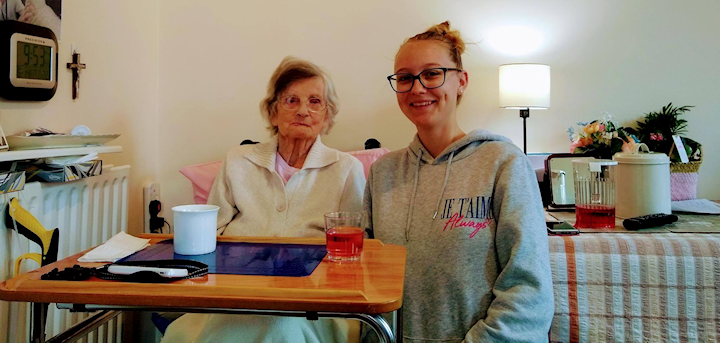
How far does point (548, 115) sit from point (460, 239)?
1.17 metres

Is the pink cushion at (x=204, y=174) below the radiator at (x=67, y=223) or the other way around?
the other way around

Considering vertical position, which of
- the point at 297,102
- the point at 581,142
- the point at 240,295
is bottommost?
the point at 240,295

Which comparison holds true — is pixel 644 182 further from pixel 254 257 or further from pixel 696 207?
pixel 254 257

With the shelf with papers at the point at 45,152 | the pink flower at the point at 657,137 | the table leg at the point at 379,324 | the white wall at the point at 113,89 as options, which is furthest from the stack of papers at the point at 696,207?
the white wall at the point at 113,89

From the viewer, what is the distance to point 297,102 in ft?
5.82

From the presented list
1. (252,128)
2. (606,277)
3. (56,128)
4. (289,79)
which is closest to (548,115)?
(606,277)

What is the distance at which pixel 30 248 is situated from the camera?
4.41 ft

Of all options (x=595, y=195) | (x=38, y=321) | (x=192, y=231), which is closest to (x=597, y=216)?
(x=595, y=195)

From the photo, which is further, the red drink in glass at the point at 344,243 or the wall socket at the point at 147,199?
the wall socket at the point at 147,199

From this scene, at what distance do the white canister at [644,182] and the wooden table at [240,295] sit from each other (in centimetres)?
105

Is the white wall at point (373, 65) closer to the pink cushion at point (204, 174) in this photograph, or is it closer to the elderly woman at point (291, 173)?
the pink cushion at point (204, 174)

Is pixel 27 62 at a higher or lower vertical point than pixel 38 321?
higher

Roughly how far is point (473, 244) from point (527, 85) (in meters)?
1.01

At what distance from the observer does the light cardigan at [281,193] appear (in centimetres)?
164
